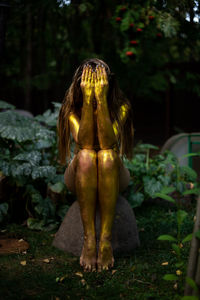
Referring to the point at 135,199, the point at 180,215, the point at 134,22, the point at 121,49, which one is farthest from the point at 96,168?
the point at 121,49

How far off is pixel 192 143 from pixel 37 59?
7.01m

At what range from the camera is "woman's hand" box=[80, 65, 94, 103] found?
97.2 inches

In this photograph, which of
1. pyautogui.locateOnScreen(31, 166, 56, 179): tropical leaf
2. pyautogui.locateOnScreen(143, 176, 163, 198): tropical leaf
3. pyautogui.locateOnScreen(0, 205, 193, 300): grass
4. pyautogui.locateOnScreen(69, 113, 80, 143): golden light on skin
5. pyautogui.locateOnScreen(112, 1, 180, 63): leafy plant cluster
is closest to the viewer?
pyautogui.locateOnScreen(0, 205, 193, 300): grass

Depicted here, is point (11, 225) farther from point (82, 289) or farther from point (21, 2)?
point (21, 2)

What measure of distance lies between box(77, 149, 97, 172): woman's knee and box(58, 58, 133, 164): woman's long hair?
32cm

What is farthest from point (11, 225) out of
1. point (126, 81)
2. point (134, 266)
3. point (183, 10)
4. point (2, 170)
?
point (126, 81)

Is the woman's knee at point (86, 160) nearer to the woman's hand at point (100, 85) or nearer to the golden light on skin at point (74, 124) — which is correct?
the golden light on skin at point (74, 124)

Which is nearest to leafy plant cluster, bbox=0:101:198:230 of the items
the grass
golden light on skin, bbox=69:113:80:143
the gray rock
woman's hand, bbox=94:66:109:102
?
the grass

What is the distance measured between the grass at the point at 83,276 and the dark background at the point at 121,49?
6.46 feet

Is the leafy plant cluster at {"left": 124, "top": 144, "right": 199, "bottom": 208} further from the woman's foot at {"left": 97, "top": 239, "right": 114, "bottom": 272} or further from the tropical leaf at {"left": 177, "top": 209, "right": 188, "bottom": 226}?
the tropical leaf at {"left": 177, "top": 209, "right": 188, "bottom": 226}

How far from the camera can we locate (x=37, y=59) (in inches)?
410

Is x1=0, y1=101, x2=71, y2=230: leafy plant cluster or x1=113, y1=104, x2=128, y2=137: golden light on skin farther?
x1=0, y1=101, x2=71, y2=230: leafy plant cluster

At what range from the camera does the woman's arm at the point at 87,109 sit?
2471 millimetres

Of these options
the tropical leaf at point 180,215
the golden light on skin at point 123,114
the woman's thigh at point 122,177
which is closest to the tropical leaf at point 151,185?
the woman's thigh at point 122,177
